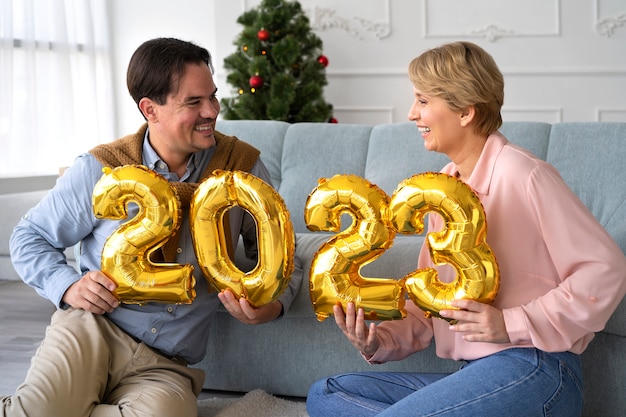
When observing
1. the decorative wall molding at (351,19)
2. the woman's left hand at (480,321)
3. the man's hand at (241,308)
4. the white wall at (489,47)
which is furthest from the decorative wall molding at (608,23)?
the woman's left hand at (480,321)

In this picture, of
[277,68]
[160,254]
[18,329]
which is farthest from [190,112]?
[277,68]

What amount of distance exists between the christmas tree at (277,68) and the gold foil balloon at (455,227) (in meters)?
3.51

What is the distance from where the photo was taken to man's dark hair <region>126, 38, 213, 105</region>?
1885 mm

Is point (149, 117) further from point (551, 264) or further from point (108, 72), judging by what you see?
point (108, 72)

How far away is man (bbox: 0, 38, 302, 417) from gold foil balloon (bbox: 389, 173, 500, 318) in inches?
16.7

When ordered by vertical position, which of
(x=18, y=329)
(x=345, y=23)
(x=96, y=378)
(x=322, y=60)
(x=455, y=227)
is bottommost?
(x=18, y=329)

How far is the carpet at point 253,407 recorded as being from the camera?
85.2 inches

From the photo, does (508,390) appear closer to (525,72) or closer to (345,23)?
(525,72)

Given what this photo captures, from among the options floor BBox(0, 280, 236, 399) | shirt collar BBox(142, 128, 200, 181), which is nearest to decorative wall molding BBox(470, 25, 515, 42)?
floor BBox(0, 280, 236, 399)

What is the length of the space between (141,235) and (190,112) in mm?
345

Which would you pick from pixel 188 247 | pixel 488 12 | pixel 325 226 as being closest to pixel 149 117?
pixel 188 247

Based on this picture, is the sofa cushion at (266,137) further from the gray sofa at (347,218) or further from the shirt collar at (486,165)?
the shirt collar at (486,165)

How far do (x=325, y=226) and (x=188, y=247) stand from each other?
482mm

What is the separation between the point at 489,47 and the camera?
5414 millimetres
